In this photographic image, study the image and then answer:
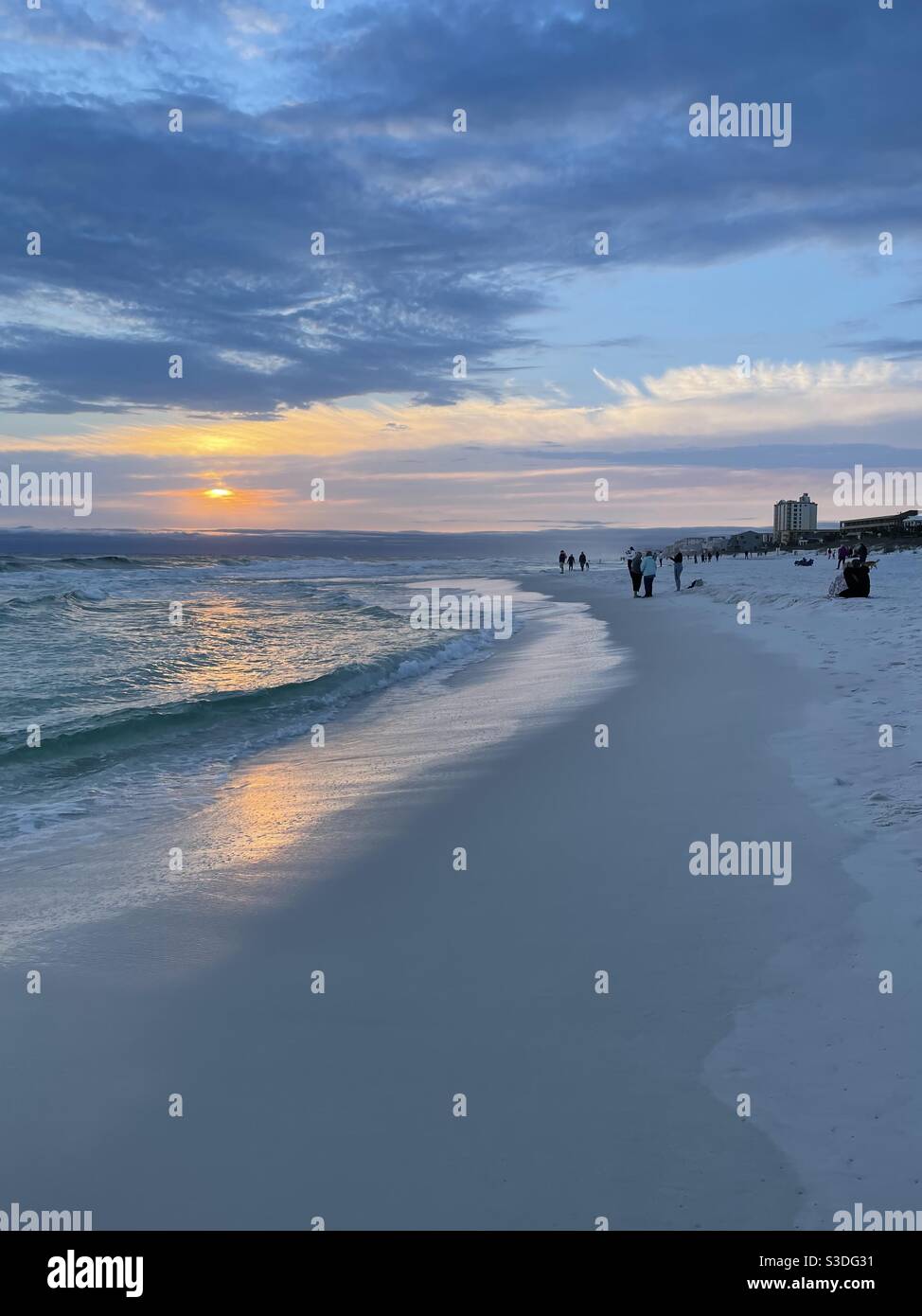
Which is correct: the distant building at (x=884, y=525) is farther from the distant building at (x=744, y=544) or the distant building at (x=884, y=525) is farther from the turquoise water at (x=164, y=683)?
the turquoise water at (x=164, y=683)

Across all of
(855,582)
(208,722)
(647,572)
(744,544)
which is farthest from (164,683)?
(744,544)

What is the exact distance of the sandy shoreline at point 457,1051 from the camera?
282cm

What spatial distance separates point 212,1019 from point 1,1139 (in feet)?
3.21

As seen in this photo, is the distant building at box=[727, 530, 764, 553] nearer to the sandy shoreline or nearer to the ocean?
the ocean

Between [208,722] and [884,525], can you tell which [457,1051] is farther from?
[884,525]

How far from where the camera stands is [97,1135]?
3.17m

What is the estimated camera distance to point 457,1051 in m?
3.58

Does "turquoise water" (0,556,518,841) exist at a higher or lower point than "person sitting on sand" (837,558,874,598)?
lower

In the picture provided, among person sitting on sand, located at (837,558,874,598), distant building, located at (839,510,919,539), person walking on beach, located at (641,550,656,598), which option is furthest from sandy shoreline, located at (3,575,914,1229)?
distant building, located at (839,510,919,539)

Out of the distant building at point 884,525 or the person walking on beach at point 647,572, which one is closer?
the person walking on beach at point 647,572

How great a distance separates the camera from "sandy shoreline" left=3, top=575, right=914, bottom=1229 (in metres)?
2.82

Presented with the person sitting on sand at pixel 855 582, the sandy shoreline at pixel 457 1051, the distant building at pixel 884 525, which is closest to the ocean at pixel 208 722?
the sandy shoreline at pixel 457 1051
